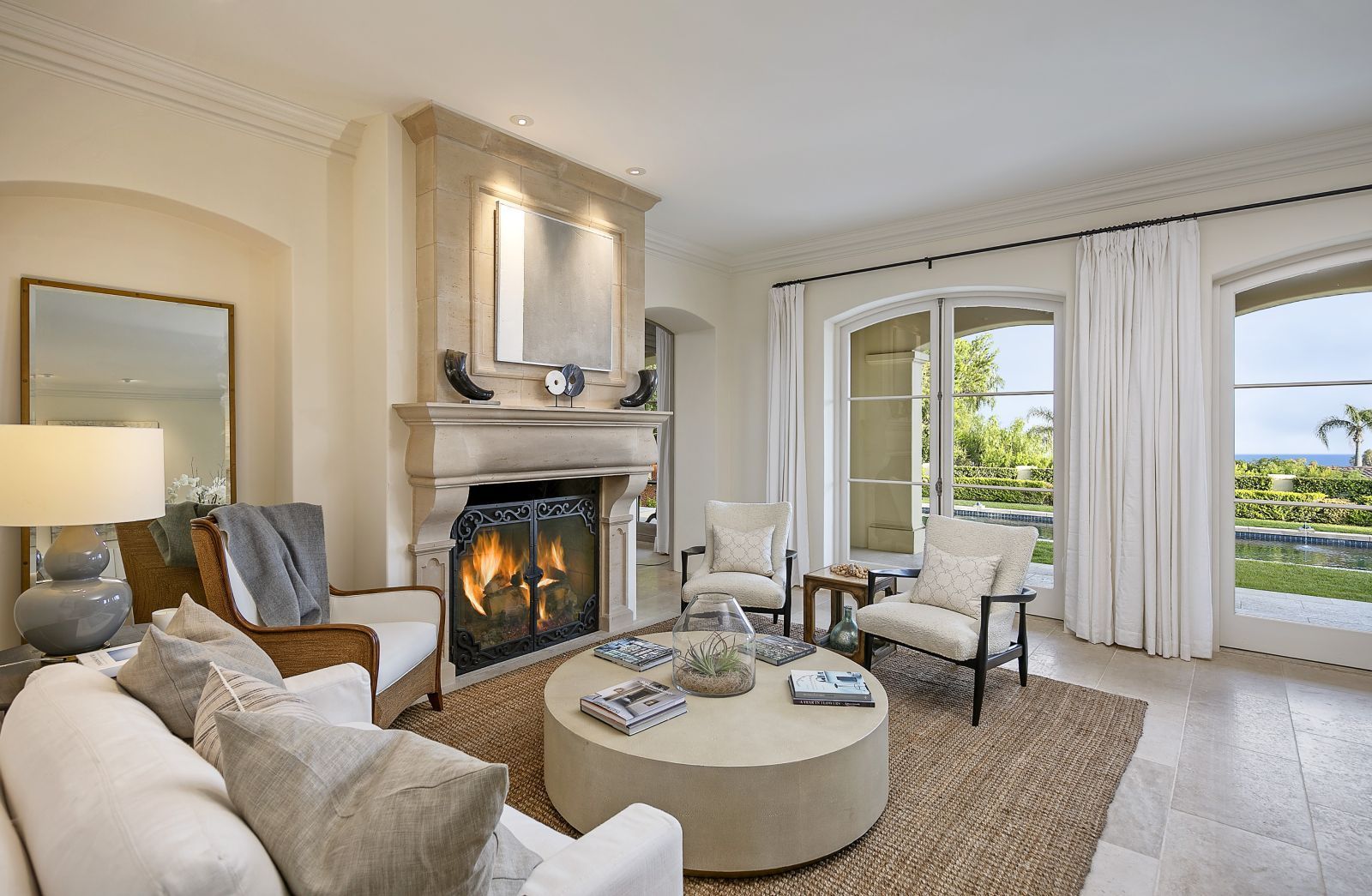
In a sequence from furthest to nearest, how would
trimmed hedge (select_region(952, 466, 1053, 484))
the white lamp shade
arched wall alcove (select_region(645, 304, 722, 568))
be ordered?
arched wall alcove (select_region(645, 304, 722, 568)) < trimmed hedge (select_region(952, 466, 1053, 484)) < the white lamp shade

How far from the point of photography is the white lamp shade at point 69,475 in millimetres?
1953

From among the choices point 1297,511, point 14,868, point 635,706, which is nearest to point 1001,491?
point 1297,511

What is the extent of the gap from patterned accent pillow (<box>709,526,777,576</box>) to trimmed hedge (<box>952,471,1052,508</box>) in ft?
5.70

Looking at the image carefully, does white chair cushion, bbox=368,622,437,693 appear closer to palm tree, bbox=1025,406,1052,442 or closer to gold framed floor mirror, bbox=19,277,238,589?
gold framed floor mirror, bbox=19,277,238,589

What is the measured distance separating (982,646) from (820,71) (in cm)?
268

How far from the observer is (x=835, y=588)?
12.7 ft

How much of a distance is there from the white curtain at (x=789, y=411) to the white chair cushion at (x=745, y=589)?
1.67 meters

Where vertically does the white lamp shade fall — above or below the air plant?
above

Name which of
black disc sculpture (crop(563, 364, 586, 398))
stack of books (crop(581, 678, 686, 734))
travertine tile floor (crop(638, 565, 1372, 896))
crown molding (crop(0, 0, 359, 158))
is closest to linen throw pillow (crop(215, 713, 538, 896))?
stack of books (crop(581, 678, 686, 734))

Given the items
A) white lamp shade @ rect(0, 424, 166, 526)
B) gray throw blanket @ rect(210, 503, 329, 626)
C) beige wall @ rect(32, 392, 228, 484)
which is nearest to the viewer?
white lamp shade @ rect(0, 424, 166, 526)

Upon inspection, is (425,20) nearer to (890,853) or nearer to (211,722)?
(211,722)

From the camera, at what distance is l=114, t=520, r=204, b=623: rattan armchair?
3084 millimetres

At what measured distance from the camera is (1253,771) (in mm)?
2670

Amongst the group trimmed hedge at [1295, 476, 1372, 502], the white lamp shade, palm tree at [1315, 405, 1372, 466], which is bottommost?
trimmed hedge at [1295, 476, 1372, 502]
